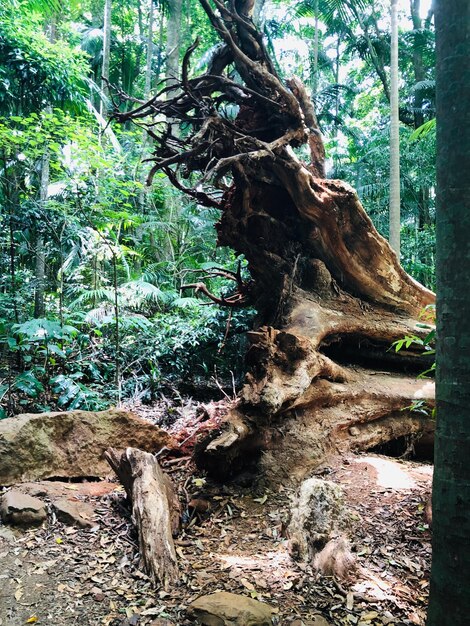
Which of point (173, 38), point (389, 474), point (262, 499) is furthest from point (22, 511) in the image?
point (173, 38)

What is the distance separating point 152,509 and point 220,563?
48 centimetres

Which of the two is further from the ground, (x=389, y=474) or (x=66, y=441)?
(x=66, y=441)

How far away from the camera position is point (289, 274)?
468cm

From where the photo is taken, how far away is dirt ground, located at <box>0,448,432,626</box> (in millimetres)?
1914

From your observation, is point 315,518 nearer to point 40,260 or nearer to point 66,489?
point 66,489

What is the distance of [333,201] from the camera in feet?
14.0

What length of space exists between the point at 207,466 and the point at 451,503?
7.22 ft

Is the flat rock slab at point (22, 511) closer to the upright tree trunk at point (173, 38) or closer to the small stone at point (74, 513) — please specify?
the small stone at point (74, 513)

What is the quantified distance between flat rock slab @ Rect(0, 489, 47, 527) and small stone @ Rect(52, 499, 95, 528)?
89 millimetres

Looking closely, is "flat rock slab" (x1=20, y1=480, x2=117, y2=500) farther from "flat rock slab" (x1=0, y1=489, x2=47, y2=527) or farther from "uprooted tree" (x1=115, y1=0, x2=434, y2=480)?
"uprooted tree" (x1=115, y1=0, x2=434, y2=480)

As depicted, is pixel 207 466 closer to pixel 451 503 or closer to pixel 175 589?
pixel 175 589

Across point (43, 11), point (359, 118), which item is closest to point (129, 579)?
point (43, 11)

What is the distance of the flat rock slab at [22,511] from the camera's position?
2525 millimetres

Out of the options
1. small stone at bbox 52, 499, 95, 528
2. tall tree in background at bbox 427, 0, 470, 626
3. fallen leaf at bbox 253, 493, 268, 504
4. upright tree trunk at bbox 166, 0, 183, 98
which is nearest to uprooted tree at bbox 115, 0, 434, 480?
fallen leaf at bbox 253, 493, 268, 504
